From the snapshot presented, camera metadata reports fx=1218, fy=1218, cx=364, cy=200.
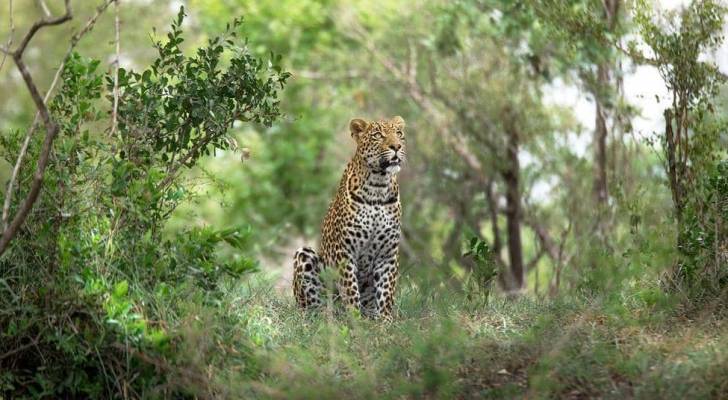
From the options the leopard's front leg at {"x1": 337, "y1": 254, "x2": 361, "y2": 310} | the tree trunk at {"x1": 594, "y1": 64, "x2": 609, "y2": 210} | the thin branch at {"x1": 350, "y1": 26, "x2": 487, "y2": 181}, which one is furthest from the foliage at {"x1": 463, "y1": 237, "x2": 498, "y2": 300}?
the thin branch at {"x1": 350, "y1": 26, "x2": 487, "y2": 181}

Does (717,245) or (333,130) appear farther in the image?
(333,130)

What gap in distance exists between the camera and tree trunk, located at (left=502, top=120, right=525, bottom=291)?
2095cm

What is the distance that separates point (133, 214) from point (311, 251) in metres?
3.28

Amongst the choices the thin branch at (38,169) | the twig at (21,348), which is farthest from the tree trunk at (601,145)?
the thin branch at (38,169)

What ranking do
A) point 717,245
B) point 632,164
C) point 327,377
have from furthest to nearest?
point 632,164
point 717,245
point 327,377

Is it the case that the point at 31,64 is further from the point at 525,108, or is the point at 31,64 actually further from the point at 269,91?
the point at 269,91

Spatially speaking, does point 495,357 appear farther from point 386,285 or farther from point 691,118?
point 691,118

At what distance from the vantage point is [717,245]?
9.34 m

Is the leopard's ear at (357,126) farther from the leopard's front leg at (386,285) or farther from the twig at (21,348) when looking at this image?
the twig at (21,348)

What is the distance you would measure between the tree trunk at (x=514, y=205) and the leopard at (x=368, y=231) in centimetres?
978

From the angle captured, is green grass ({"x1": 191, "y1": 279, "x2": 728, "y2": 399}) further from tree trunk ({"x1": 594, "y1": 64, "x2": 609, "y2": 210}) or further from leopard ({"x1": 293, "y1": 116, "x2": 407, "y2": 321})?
tree trunk ({"x1": 594, "y1": 64, "x2": 609, "y2": 210})

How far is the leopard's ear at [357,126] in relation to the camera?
11.3 metres

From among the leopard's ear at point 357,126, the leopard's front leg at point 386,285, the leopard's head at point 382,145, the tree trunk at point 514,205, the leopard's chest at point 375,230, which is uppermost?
the tree trunk at point 514,205

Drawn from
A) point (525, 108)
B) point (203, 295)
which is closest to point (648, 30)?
point (203, 295)
